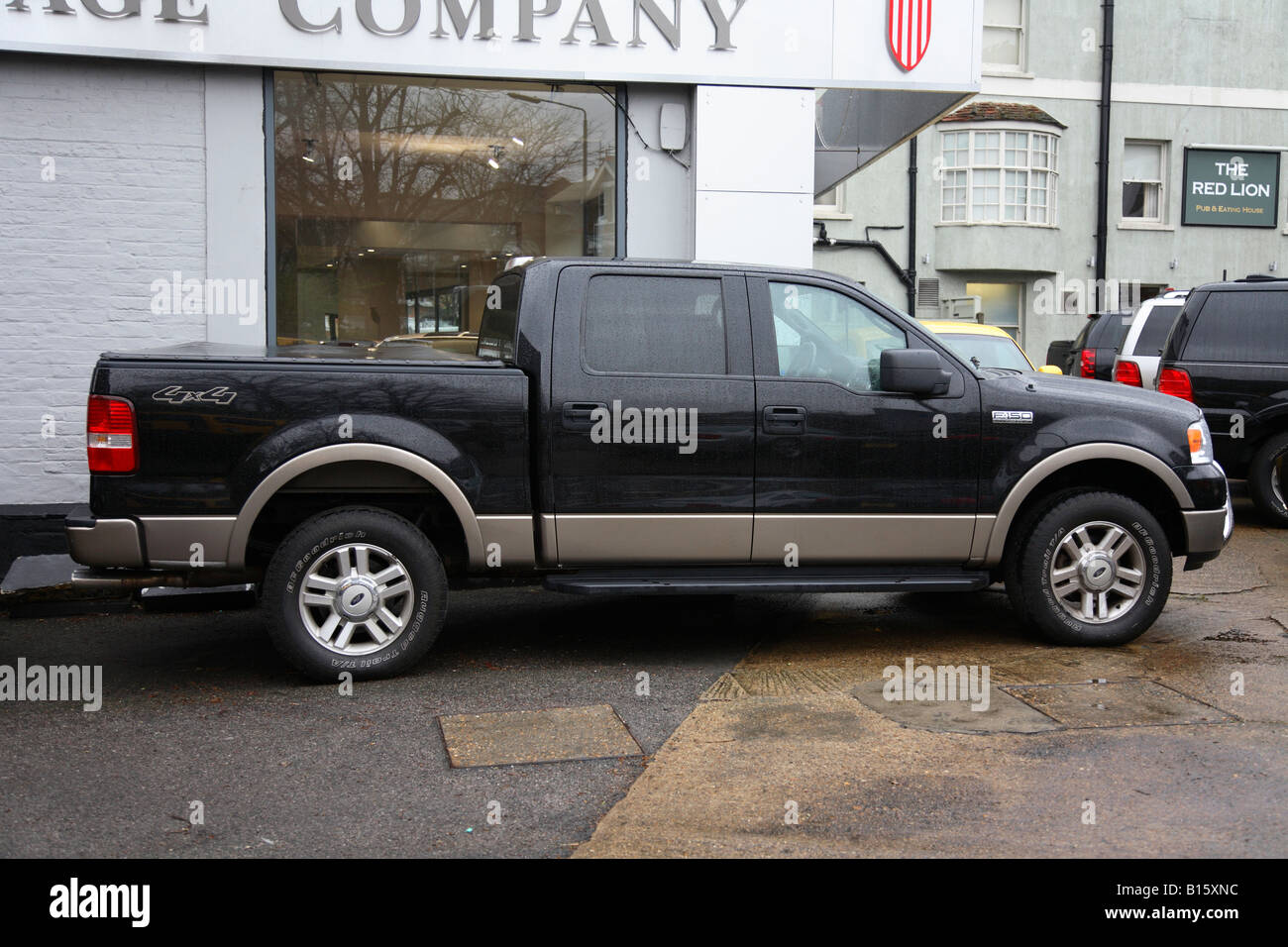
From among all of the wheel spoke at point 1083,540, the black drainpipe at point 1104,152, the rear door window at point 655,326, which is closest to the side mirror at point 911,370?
the rear door window at point 655,326

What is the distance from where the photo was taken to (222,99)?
920 cm

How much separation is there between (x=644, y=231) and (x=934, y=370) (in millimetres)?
4252

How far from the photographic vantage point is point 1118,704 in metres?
5.50

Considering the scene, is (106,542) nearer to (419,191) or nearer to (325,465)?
(325,465)

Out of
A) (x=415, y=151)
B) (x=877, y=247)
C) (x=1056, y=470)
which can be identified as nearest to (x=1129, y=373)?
(x=1056, y=470)

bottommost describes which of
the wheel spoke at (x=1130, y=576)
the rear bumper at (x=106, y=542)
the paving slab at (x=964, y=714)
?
the paving slab at (x=964, y=714)

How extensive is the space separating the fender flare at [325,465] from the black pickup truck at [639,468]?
1cm

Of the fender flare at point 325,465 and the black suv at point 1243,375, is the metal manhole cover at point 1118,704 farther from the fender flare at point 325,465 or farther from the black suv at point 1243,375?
the black suv at point 1243,375

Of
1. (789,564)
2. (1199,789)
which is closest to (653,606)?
(789,564)

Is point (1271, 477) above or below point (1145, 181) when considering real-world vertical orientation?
below

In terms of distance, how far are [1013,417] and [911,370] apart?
65cm

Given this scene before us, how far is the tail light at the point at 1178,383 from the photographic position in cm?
1047

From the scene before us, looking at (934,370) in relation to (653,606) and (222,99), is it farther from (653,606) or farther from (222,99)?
(222,99)

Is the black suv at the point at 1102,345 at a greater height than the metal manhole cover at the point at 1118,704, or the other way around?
the black suv at the point at 1102,345
